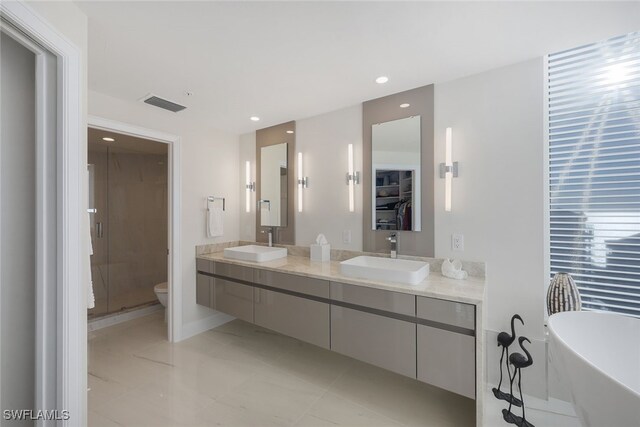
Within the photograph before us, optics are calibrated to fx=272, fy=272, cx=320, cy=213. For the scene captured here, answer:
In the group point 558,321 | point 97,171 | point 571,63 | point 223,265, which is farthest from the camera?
point 97,171

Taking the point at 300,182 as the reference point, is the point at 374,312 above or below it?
below

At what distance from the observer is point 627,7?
1354mm

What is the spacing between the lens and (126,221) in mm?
3875

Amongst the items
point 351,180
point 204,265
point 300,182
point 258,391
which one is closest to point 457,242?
point 351,180

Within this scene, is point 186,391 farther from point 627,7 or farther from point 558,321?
point 627,7

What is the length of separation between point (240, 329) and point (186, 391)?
1.11 meters

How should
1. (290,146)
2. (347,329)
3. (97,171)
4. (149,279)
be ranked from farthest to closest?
1. (149,279)
2. (97,171)
3. (290,146)
4. (347,329)

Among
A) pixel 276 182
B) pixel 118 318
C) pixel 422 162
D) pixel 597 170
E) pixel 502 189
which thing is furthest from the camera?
pixel 118 318

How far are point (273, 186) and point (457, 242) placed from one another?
2.03 m

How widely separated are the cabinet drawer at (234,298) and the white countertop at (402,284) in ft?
0.80

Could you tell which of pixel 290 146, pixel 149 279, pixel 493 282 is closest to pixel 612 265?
pixel 493 282

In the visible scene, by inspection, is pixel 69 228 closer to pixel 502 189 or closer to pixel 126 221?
pixel 502 189

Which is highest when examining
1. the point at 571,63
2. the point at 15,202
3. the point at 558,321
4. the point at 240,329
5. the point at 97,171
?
the point at 571,63

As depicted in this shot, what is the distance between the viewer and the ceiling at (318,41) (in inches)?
53.5
